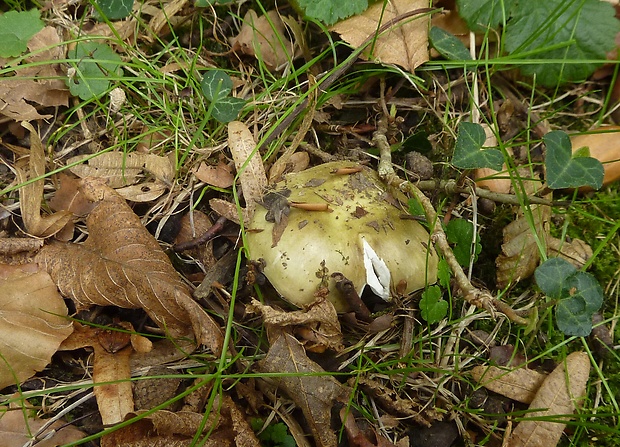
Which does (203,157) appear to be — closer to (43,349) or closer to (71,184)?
(71,184)

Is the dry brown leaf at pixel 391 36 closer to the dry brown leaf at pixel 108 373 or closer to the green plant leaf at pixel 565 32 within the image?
the green plant leaf at pixel 565 32

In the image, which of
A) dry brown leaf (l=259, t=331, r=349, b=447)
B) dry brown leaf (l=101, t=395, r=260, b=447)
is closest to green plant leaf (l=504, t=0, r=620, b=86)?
dry brown leaf (l=259, t=331, r=349, b=447)

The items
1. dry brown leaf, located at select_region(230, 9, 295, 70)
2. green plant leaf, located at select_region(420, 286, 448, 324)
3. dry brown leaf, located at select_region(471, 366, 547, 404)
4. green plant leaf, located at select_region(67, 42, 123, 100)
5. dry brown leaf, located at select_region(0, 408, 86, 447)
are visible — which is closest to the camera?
dry brown leaf, located at select_region(0, 408, 86, 447)

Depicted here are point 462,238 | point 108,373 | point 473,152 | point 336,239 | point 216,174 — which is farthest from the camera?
point 216,174

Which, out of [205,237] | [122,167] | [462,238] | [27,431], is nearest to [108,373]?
[27,431]

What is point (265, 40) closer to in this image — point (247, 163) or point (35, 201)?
point (247, 163)

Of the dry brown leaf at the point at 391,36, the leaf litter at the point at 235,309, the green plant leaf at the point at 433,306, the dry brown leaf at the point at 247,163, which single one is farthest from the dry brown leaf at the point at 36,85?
the green plant leaf at the point at 433,306

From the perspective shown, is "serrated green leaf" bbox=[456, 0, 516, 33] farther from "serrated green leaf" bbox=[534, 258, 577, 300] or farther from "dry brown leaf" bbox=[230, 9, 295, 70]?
"serrated green leaf" bbox=[534, 258, 577, 300]
